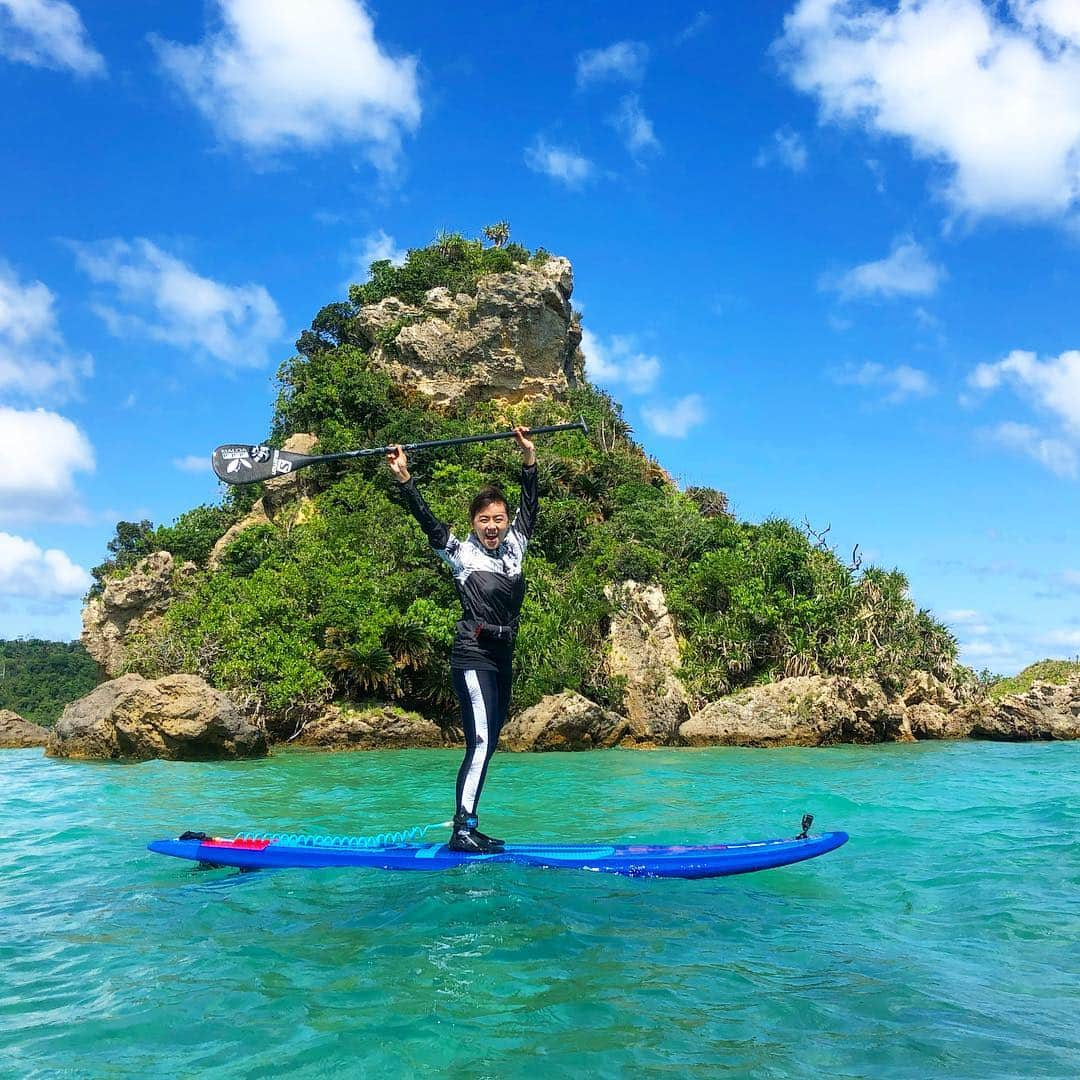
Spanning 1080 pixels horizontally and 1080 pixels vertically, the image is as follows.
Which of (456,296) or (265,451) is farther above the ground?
(456,296)

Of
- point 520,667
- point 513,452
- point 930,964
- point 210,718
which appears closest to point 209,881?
point 930,964

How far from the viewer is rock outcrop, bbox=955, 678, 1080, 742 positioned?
20.2 meters

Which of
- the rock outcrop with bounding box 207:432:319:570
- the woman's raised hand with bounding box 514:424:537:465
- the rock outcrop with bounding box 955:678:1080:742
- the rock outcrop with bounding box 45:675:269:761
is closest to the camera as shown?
the woman's raised hand with bounding box 514:424:537:465

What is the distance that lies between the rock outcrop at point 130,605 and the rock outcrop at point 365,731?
731 cm

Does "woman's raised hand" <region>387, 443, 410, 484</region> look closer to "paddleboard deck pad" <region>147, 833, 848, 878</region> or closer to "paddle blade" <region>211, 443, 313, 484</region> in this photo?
"paddleboard deck pad" <region>147, 833, 848, 878</region>

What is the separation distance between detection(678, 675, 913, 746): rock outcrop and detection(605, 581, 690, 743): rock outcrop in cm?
65

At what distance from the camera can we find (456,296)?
97.6 ft

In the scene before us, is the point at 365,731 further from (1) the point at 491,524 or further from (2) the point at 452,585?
(1) the point at 491,524

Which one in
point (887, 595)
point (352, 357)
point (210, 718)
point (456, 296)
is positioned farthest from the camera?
point (456, 296)

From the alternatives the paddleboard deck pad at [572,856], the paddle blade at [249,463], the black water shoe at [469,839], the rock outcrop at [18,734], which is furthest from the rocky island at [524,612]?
the black water shoe at [469,839]

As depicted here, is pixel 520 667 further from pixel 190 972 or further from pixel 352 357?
pixel 190 972

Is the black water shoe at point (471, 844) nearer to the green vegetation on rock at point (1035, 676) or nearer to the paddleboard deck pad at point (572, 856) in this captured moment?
the paddleboard deck pad at point (572, 856)

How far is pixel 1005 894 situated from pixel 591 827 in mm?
3228

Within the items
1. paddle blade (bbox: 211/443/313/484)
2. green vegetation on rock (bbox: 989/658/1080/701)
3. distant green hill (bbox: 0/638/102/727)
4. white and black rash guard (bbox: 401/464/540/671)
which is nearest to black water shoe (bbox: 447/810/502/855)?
white and black rash guard (bbox: 401/464/540/671)
